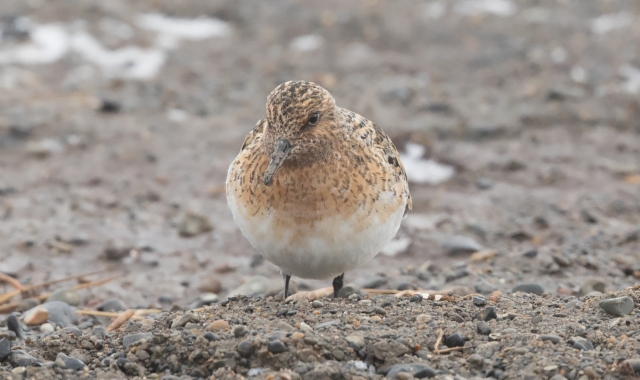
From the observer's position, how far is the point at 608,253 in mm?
7676

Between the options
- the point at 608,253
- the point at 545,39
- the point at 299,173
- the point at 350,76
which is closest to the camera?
the point at 299,173

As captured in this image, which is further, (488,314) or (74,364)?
(488,314)

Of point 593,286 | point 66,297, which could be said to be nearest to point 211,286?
point 66,297

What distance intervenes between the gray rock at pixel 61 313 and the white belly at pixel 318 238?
5.05ft

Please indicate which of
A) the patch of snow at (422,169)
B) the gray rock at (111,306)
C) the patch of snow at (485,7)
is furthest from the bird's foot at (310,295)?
the patch of snow at (485,7)

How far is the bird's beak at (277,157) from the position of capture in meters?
5.13

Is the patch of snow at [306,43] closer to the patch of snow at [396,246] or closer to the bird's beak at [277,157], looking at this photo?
the patch of snow at [396,246]

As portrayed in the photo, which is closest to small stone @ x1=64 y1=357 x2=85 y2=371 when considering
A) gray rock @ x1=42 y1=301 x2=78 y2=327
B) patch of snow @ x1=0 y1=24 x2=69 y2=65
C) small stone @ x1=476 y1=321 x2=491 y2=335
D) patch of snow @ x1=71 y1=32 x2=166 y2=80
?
gray rock @ x1=42 y1=301 x2=78 y2=327

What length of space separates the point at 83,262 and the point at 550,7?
10.7m

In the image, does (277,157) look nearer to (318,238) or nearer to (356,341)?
(318,238)

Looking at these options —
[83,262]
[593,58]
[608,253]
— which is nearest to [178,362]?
[83,262]

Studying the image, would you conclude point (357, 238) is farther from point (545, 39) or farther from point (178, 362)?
point (545, 39)

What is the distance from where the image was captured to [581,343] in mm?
4438

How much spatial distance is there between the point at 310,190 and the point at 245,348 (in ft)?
4.12
